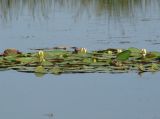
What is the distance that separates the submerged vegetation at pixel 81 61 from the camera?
5871 millimetres

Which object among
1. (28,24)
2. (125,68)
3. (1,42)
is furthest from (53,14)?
(125,68)

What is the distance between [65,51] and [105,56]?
1.27 feet

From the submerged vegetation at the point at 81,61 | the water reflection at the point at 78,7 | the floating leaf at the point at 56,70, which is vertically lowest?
the floating leaf at the point at 56,70

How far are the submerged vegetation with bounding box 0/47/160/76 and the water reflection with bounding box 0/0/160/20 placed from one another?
2.75 meters

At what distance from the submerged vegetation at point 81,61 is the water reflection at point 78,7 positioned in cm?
275

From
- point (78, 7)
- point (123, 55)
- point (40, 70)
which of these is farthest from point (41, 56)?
point (78, 7)

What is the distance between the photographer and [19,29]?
8.30 meters

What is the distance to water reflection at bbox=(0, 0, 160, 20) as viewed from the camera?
9.24 m

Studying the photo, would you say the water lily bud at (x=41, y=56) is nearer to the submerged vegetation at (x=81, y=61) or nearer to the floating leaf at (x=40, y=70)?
the submerged vegetation at (x=81, y=61)

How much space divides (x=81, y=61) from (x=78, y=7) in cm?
364

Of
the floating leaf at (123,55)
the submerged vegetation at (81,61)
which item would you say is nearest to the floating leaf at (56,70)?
the submerged vegetation at (81,61)

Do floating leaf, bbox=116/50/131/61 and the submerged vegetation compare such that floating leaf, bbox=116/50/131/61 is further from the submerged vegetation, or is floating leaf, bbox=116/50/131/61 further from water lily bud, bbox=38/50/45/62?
water lily bud, bbox=38/50/45/62

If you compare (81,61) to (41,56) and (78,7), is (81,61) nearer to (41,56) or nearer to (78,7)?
(41,56)

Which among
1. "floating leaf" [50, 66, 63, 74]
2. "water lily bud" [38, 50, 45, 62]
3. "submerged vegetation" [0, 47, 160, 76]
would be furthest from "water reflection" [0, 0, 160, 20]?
"floating leaf" [50, 66, 63, 74]
